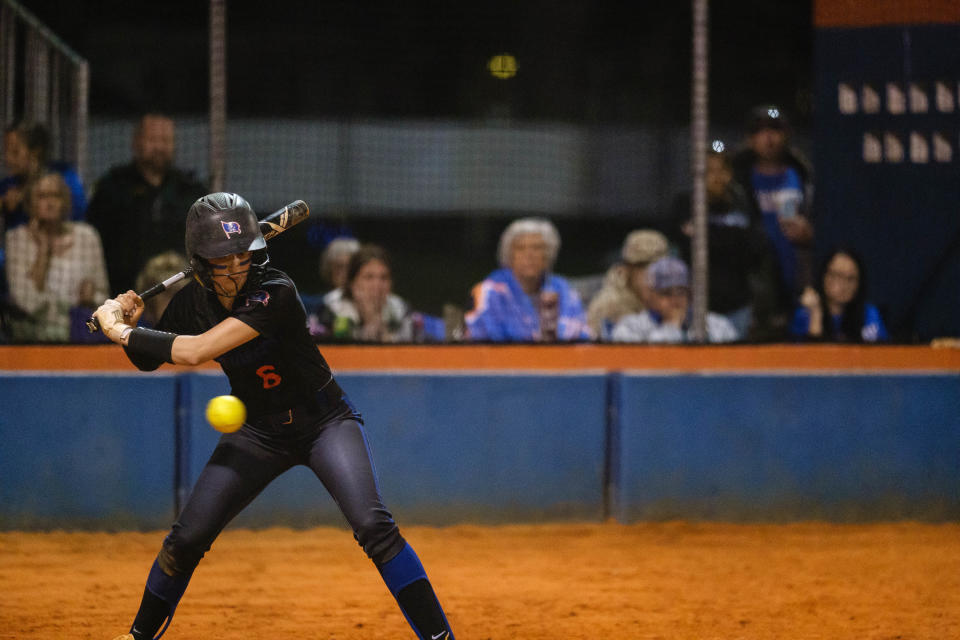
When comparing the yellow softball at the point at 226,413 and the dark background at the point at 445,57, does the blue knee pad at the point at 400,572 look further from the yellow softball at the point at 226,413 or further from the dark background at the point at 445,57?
the dark background at the point at 445,57

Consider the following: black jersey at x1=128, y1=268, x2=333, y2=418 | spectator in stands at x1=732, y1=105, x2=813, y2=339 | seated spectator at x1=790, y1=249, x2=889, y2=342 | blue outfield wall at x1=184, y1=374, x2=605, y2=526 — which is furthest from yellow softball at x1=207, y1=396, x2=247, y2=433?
seated spectator at x1=790, y1=249, x2=889, y2=342

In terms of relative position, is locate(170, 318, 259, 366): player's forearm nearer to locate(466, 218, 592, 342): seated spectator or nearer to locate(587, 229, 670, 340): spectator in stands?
locate(466, 218, 592, 342): seated spectator

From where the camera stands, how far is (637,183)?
28.6 ft

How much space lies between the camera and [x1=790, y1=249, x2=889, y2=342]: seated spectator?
23.6ft

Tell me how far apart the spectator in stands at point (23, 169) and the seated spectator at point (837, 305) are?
4.82m

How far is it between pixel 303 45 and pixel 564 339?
4979 mm

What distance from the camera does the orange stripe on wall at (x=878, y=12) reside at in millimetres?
7402

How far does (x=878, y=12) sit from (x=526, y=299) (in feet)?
10.3

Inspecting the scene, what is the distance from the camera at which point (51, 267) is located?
691cm

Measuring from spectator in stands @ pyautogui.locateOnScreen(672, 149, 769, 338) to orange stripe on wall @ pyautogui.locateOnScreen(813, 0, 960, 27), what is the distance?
1.22 metres

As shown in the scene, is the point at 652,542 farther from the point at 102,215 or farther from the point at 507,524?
the point at 102,215

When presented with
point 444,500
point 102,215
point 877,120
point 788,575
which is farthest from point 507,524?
point 877,120

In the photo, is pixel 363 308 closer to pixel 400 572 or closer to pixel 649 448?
pixel 649 448

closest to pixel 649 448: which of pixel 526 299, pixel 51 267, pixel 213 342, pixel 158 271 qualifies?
pixel 526 299
